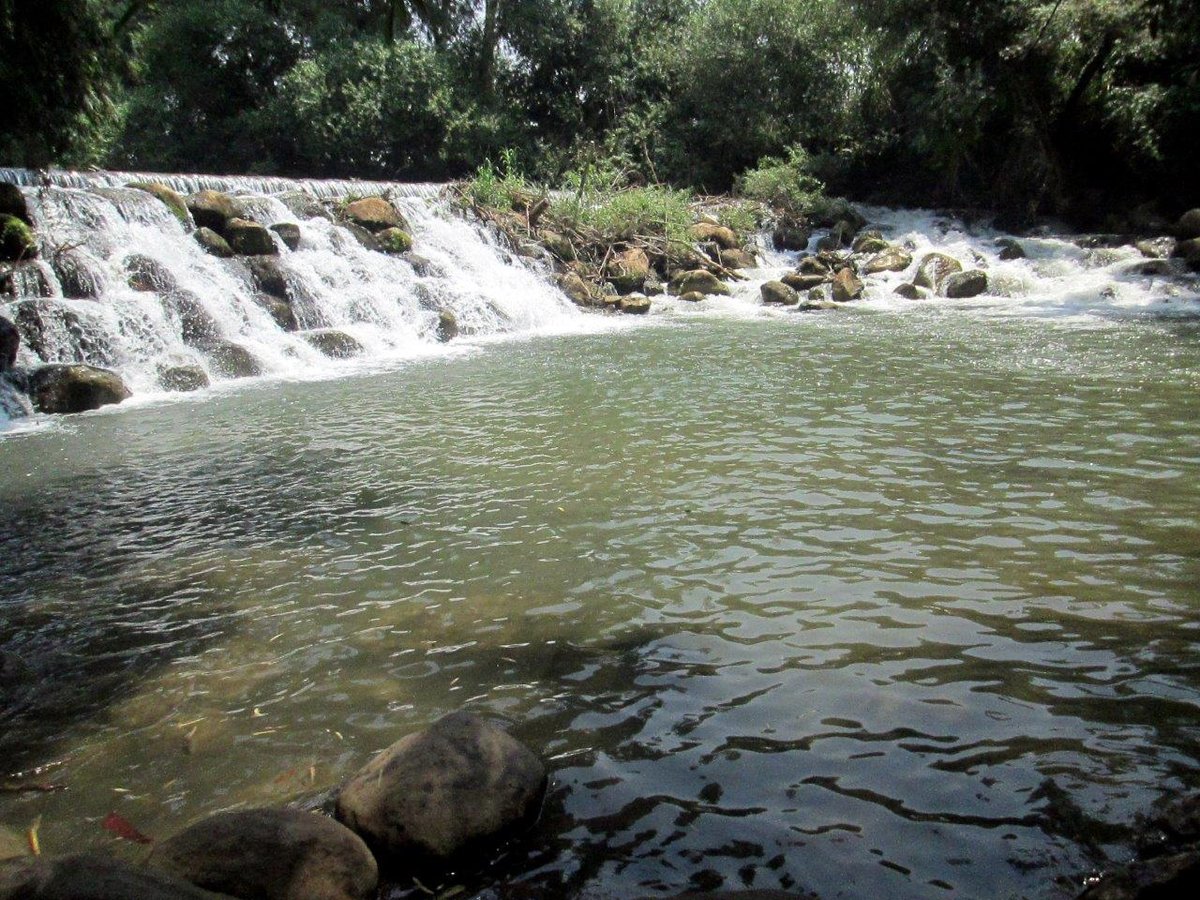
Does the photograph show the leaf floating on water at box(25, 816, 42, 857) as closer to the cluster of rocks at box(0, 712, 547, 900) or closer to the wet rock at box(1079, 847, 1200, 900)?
the cluster of rocks at box(0, 712, 547, 900)

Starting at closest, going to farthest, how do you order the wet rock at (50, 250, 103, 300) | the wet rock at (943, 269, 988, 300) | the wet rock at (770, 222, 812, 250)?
the wet rock at (50, 250, 103, 300)
the wet rock at (943, 269, 988, 300)
the wet rock at (770, 222, 812, 250)

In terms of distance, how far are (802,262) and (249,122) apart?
18875 millimetres

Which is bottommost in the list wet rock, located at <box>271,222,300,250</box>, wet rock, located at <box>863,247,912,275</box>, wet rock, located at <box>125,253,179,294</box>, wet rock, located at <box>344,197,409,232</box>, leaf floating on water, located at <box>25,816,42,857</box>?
leaf floating on water, located at <box>25,816,42,857</box>

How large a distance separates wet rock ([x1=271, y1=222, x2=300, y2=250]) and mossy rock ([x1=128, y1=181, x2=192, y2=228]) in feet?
4.90

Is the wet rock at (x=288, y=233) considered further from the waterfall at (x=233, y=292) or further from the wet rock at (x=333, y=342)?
the wet rock at (x=333, y=342)

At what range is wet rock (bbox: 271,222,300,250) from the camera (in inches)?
640

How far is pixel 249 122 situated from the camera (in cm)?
2900

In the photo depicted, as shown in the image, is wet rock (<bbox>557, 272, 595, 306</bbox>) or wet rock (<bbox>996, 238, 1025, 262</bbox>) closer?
wet rock (<bbox>557, 272, 595, 306</bbox>)

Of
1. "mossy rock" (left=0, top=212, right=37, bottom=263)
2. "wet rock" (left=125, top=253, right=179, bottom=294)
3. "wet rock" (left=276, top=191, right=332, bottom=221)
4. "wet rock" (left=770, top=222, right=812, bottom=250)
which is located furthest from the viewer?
"wet rock" (left=770, top=222, right=812, bottom=250)

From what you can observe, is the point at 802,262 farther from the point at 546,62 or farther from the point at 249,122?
the point at 249,122

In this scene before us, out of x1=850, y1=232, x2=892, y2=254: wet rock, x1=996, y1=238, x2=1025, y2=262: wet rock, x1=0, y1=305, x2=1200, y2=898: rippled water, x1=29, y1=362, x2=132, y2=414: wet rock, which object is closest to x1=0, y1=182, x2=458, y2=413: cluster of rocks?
x1=29, y1=362, x2=132, y2=414: wet rock

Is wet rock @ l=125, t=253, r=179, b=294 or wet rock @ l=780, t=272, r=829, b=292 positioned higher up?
wet rock @ l=125, t=253, r=179, b=294

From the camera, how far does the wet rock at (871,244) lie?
22406mm

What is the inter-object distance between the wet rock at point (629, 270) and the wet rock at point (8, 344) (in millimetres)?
12145
